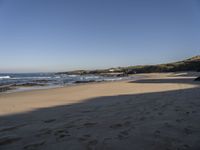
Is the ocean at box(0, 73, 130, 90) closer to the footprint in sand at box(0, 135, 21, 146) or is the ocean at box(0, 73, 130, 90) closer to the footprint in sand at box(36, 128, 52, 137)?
the footprint in sand at box(36, 128, 52, 137)

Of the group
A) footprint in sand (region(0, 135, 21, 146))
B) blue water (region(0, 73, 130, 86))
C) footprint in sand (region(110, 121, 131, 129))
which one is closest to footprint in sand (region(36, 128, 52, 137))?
footprint in sand (region(0, 135, 21, 146))

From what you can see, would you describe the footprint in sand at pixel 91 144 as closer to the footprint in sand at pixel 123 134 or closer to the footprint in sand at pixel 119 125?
the footprint in sand at pixel 123 134

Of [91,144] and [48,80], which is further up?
[91,144]

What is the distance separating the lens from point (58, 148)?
131 inches

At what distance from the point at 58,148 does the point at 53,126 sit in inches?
52.8

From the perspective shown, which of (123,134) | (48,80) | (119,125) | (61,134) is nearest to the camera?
(123,134)

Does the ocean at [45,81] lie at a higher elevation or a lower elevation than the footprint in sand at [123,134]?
lower

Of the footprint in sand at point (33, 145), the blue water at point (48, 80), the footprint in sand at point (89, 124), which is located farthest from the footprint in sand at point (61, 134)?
the blue water at point (48, 80)

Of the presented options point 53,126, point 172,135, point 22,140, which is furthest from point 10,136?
point 172,135

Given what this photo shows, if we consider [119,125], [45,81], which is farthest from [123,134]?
[45,81]

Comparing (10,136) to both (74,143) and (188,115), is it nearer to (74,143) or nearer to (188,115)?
(74,143)

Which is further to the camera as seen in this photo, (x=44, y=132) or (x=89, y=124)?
(x=89, y=124)

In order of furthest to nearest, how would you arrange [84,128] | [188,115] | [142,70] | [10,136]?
[142,70], [188,115], [84,128], [10,136]

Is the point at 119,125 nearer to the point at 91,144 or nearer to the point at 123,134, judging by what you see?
the point at 123,134
